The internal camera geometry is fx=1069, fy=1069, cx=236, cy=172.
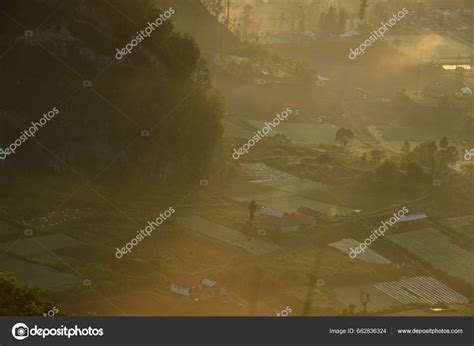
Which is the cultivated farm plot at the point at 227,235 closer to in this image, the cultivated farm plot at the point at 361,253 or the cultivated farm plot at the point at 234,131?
the cultivated farm plot at the point at 361,253

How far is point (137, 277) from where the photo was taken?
97.6ft

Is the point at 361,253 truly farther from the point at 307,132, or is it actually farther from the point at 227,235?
the point at 307,132

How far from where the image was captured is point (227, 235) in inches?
1350

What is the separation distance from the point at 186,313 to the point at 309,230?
31.2 feet

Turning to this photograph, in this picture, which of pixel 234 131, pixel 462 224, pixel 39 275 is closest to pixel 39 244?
pixel 39 275

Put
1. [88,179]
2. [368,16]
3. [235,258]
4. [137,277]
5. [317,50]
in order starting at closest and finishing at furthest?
[137,277] → [235,258] → [88,179] → [317,50] → [368,16]

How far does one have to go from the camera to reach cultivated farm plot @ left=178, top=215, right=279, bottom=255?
33.4 meters

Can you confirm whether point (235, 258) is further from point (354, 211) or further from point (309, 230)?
point (354, 211)

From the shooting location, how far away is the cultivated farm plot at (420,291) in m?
30.8

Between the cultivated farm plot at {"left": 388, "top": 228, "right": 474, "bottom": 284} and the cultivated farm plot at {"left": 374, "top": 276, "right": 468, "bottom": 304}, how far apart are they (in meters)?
1.39

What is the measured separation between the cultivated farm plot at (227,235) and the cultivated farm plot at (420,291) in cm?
395

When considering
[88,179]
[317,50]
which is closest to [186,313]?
[88,179]

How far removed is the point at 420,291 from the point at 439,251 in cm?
435

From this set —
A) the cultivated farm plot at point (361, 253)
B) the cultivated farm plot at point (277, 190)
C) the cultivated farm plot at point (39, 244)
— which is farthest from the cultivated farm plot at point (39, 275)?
the cultivated farm plot at point (277, 190)
